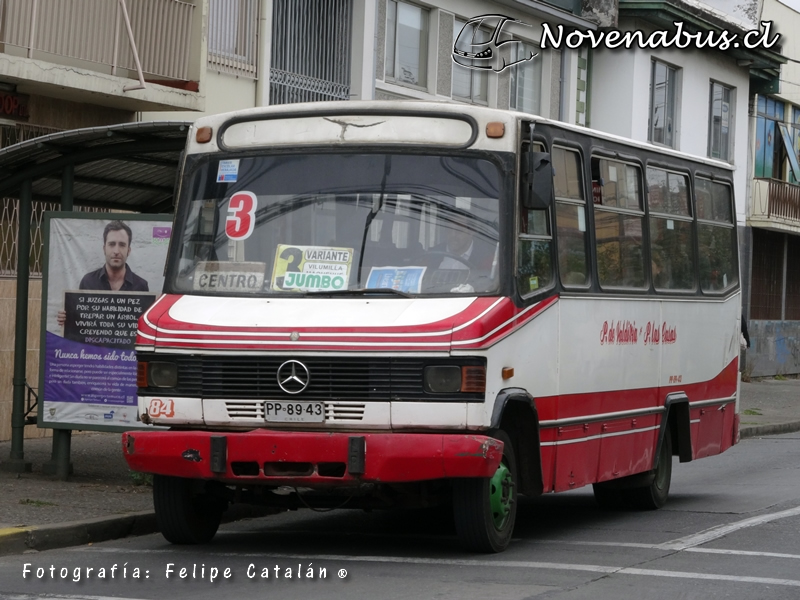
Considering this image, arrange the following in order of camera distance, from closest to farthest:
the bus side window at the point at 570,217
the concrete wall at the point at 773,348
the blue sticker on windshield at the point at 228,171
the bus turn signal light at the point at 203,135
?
the blue sticker on windshield at the point at 228,171 < the bus turn signal light at the point at 203,135 < the bus side window at the point at 570,217 < the concrete wall at the point at 773,348

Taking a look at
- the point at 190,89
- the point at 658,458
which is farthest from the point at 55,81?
the point at 658,458

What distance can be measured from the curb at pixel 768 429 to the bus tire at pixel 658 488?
8.86 metres

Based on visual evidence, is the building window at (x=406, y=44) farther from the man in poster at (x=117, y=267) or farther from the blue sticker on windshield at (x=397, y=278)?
the blue sticker on windshield at (x=397, y=278)

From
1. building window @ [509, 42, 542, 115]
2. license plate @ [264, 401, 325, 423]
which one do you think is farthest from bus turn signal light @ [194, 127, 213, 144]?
building window @ [509, 42, 542, 115]

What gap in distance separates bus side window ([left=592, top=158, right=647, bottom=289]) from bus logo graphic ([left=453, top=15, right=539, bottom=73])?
13.7m

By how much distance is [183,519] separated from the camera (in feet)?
30.1

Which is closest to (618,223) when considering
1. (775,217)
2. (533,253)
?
(533,253)

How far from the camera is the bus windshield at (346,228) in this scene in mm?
8781

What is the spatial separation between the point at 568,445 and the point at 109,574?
3.17 meters

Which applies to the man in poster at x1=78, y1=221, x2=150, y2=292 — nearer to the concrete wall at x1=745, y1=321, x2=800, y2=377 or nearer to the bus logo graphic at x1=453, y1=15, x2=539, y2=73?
the bus logo graphic at x1=453, y1=15, x2=539, y2=73

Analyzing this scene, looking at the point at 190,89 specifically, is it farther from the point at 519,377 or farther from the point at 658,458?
the point at 519,377

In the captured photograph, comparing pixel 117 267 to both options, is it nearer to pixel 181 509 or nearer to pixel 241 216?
pixel 241 216

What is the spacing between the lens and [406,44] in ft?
76.6

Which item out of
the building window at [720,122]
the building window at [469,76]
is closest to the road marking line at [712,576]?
the building window at [469,76]
